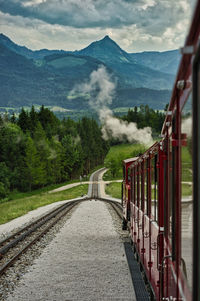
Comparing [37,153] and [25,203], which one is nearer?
[25,203]

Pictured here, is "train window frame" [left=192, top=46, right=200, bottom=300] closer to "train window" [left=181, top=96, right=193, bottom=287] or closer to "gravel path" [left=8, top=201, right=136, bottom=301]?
"train window" [left=181, top=96, right=193, bottom=287]

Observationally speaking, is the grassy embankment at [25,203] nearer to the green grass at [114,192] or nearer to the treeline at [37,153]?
the treeline at [37,153]

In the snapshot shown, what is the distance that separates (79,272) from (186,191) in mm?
8450

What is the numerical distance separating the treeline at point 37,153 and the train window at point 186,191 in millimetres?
65584

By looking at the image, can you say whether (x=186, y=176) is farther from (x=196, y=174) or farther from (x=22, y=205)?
(x=22, y=205)

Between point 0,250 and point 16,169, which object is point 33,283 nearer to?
point 0,250

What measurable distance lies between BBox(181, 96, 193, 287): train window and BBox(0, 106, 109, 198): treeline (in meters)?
65.6

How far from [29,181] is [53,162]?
12109mm

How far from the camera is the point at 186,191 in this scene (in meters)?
3.19

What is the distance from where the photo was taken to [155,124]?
163 m

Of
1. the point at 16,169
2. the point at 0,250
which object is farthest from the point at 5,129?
the point at 0,250

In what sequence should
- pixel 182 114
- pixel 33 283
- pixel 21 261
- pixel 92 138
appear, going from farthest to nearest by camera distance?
pixel 92 138, pixel 21 261, pixel 33 283, pixel 182 114

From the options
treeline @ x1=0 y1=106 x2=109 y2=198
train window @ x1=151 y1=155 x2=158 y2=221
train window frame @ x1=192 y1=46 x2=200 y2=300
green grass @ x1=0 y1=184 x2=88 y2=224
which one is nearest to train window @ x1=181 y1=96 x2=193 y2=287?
train window frame @ x1=192 y1=46 x2=200 y2=300

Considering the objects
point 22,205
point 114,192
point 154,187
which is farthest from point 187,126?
point 114,192
